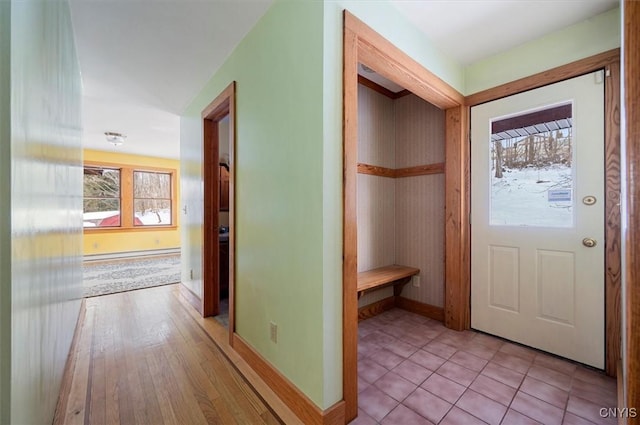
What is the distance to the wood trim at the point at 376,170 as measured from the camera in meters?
2.71

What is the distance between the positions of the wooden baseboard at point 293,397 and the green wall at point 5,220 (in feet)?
3.68

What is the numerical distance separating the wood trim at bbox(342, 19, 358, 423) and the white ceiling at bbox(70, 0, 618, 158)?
0.68 metres

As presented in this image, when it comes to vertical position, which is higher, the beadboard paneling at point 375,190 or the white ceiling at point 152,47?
the white ceiling at point 152,47

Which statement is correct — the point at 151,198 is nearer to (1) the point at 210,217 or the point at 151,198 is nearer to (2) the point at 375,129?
(1) the point at 210,217

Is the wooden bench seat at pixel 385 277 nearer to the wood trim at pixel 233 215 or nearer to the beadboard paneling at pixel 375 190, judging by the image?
the beadboard paneling at pixel 375 190

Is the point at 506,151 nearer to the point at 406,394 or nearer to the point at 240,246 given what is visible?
the point at 406,394

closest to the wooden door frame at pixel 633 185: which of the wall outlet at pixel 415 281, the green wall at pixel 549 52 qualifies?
the green wall at pixel 549 52

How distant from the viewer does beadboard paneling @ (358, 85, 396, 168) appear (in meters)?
2.75

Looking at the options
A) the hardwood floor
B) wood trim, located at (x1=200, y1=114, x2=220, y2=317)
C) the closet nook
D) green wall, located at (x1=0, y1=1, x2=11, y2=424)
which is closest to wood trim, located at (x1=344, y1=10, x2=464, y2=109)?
the closet nook

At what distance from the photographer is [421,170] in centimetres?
283

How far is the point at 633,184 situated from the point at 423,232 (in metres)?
2.28

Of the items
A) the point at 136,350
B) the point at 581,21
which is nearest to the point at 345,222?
the point at 136,350

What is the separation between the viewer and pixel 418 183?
2.88 m

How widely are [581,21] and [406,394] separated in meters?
2.83
